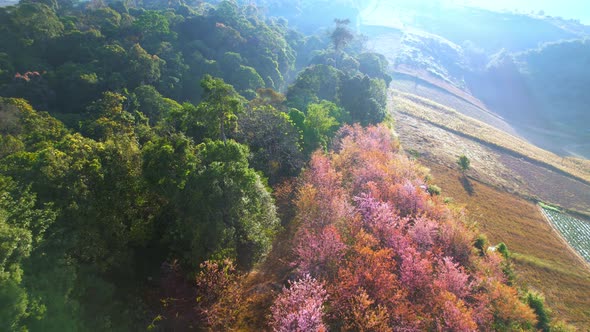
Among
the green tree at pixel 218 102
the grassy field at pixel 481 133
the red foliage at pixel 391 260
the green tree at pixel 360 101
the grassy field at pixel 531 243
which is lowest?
the grassy field at pixel 531 243

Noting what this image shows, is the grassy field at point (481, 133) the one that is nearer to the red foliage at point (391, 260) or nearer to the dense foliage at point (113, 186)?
the red foliage at point (391, 260)

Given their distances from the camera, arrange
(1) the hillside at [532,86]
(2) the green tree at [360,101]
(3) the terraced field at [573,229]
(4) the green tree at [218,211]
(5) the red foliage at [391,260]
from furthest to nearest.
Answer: (1) the hillside at [532,86], (2) the green tree at [360,101], (3) the terraced field at [573,229], (4) the green tree at [218,211], (5) the red foliage at [391,260]

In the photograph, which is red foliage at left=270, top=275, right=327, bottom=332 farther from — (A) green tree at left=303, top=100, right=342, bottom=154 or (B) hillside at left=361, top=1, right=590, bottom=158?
(B) hillside at left=361, top=1, right=590, bottom=158

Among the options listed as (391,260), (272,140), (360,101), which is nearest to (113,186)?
(272,140)

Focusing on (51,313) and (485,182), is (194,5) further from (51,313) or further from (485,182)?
(51,313)

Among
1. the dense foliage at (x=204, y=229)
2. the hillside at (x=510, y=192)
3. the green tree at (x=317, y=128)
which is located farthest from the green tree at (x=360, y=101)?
the dense foliage at (x=204, y=229)

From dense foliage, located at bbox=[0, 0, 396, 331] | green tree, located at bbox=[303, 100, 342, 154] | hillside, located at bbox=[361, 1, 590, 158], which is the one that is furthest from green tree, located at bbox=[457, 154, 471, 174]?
hillside, located at bbox=[361, 1, 590, 158]
